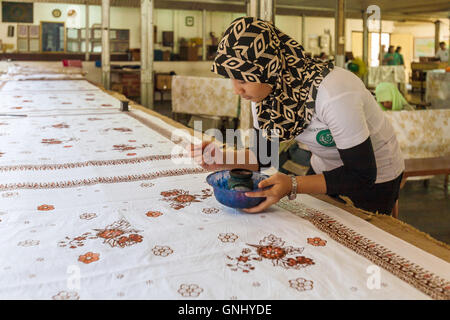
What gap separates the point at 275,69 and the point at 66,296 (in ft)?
2.61

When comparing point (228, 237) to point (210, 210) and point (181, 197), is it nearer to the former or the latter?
point (210, 210)

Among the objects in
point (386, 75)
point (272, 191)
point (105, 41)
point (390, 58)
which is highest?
point (390, 58)

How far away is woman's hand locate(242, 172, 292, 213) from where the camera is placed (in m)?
1.25

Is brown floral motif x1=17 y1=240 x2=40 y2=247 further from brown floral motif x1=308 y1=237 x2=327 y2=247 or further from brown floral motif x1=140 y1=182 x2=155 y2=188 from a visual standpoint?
brown floral motif x1=308 y1=237 x2=327 y2=247

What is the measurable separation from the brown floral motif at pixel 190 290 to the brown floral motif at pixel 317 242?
341mm

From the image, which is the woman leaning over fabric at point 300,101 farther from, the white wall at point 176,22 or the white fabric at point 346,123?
the white wall at point 176,22

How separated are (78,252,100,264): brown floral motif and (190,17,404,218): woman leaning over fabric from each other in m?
0.43

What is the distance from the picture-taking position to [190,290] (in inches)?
35.0

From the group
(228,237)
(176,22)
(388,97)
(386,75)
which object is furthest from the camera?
(176,22)

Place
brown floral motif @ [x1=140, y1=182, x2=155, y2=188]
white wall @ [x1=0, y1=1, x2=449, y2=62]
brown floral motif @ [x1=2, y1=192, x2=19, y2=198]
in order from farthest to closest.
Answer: white wall @ [x1=0, y1=1, x2=449, y2=62]
brown floral motif @ [x1=140, y1=182, x2=155, y2=188]
brown floral motif @ [x1=2, y1=192, x2=19, y2=198]

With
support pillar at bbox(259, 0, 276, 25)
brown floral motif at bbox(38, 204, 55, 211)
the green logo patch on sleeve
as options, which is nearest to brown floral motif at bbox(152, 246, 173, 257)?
brown floral motif at bbox(38, 204, 55, 211)

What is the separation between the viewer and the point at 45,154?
213 cm

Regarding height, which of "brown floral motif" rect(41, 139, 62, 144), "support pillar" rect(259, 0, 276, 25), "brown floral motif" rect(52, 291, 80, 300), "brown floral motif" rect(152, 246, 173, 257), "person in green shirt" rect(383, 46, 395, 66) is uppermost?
"person in green shirt" rect(383, 46, 395, 66)

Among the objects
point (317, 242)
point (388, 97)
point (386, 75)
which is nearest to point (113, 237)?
point (317, 242)
